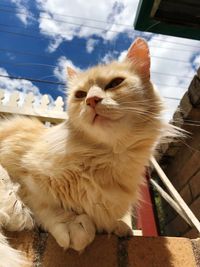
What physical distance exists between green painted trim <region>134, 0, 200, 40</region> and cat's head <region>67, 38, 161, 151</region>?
265 millimetres

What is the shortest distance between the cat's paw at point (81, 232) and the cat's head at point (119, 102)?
1.00 feet

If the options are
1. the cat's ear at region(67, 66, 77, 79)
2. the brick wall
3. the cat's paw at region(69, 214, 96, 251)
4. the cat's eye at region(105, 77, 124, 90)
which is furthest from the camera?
the brick wall

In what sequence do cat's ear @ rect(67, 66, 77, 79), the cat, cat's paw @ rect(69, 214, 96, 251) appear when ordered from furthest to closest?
1. cat's ear @ rect(67, 66, 77, 79)
2. the cat
3. cat's paw @ rect(69, 214, 96, 251)

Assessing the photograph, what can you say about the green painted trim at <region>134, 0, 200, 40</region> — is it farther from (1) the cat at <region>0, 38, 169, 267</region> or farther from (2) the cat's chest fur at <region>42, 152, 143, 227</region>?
(2) the cat's chest fur at <region>42, 152, 143, 227</region>

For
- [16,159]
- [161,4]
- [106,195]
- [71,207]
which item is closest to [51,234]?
[71,207]

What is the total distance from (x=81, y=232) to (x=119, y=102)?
49 cm

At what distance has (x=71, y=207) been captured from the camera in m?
1.01

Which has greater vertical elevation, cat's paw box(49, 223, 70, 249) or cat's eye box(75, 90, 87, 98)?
cat's eye box(75, 90, 87, 98)

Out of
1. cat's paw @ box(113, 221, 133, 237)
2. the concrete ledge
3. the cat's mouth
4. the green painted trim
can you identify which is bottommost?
the concrete ledge

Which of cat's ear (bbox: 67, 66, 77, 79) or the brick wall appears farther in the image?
the brick wall

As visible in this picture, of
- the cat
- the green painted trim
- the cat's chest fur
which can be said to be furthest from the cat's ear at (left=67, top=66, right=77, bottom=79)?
the cat's chest fur

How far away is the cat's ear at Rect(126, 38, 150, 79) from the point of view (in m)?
1.32

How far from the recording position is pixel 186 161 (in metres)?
2.08

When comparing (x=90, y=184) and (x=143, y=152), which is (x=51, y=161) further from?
(x=143, y=152)
